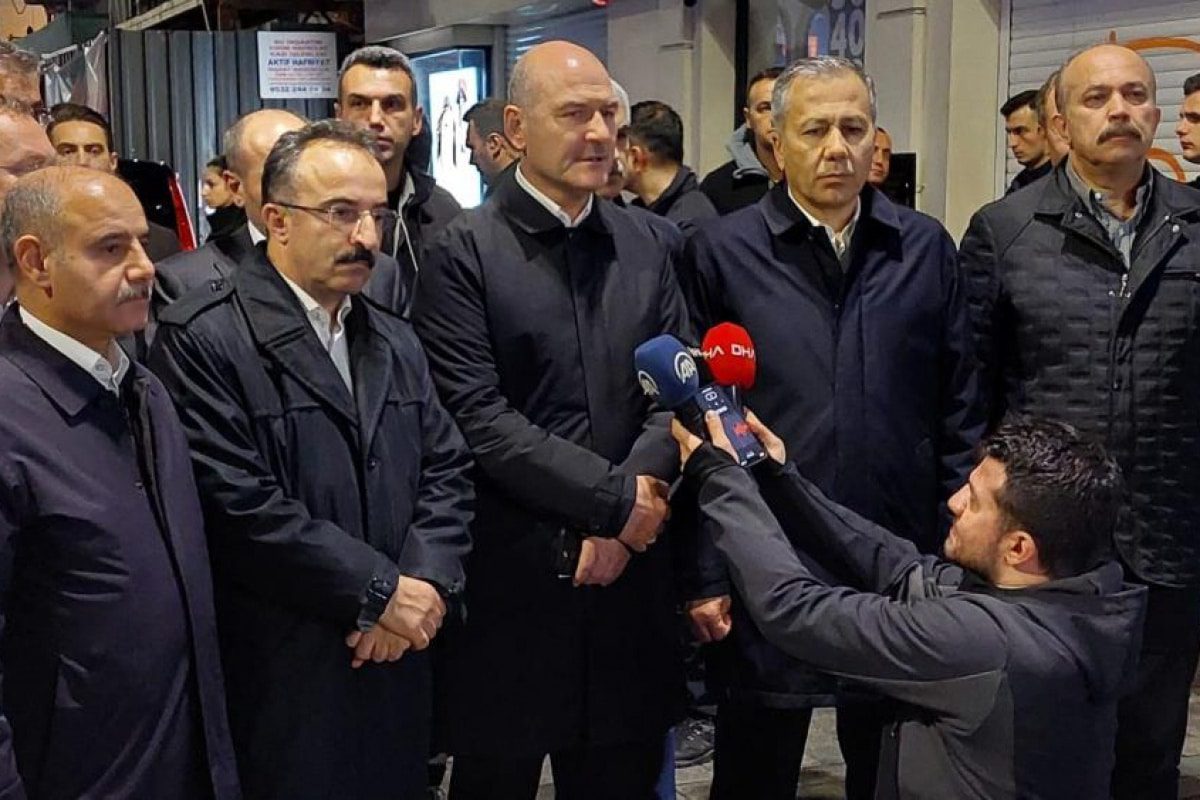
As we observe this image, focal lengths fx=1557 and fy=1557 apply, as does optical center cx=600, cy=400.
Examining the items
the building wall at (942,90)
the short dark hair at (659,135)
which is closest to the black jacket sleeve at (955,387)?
the short dark hair at (659,135)

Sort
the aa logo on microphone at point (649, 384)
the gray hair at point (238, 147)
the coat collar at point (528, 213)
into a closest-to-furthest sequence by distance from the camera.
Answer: the aa logo on microphone at point (649, 384), the coat collar at point (528, 213), the gray hair at point (238, 147)

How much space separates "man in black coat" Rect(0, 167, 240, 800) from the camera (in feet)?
7.36

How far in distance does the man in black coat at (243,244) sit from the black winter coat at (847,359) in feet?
2.16

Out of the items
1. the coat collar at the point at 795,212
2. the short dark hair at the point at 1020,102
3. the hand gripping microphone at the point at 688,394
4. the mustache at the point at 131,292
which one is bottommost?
the hand gripping microphone at the point at 688,394

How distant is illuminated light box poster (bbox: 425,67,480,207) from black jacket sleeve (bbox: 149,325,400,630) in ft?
30.8

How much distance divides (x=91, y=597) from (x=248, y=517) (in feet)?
1.20

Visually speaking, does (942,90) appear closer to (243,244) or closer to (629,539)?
(243,244)

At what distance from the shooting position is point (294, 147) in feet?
9.27

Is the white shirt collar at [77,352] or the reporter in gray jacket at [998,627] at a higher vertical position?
the white shirt collar at [77,352]

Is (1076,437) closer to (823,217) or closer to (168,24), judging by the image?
(823,217)

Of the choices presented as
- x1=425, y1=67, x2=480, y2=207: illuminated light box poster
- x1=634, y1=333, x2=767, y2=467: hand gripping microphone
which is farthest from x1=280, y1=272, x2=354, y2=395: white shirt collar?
x1=425, y1=67, x2=480, y2=207: illuminated light box poster

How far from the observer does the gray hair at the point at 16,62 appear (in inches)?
162

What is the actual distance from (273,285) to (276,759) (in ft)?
2.70

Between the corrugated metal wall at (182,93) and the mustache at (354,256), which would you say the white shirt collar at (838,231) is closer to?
the mustache at (354,256)
